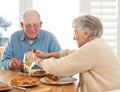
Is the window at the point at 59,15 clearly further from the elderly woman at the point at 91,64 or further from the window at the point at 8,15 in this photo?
the elderly woman at the point at 91,64

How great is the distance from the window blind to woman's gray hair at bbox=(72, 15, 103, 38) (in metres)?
1.57

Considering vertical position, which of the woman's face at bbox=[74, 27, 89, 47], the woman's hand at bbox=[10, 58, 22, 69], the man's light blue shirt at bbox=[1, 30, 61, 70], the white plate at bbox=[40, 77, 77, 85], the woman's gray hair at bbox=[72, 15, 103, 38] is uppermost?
the woman's gray hair at bbox=[72, 15, 103, 38]

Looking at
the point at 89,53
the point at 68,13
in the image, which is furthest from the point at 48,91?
the point at 68,13

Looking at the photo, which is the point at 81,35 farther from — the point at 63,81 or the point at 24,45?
the point at 24,45

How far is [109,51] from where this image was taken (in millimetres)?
1830

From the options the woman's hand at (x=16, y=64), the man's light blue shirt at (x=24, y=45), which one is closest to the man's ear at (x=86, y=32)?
the woman's hand at (x=16, y=64)

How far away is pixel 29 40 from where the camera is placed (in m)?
2.66

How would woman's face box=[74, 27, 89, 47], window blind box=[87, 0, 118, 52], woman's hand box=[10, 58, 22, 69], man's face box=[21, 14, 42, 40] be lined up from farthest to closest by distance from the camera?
window blind box=[87, 0, 118, 52], man's face box=[21, 14, 42, 40], woman's hand box=[10, 58, 22, 69], woman's face box=[74, 27, 89, 47]

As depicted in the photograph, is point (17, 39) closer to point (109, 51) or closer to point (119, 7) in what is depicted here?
point (109, 51)

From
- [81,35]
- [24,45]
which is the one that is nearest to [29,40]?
[24,45]

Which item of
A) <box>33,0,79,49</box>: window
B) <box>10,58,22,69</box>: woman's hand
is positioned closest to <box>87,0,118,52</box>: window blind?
<box>33,0,79,49</box>: window

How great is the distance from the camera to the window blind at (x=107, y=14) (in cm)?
342

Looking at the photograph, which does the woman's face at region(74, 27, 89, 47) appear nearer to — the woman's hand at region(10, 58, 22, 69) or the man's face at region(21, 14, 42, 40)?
the woman's hand at region(10, 58, 22, 69)

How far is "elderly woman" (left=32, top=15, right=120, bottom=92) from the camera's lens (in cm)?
178
